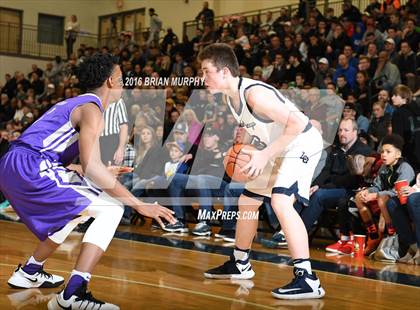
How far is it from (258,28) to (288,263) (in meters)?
9.24

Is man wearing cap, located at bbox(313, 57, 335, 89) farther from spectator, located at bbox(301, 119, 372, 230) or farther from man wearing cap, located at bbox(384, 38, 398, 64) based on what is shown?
spectator, located at bbox(301, 119, 372, 230)

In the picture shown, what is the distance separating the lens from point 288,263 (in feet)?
19.2

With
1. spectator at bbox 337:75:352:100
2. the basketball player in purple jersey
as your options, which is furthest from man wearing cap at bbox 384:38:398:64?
the basketball player in purple jersey

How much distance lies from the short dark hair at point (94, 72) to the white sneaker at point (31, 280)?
1231mm

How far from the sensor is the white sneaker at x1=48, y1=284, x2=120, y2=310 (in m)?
3.51

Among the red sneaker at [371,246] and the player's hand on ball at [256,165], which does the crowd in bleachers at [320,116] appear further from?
the player's hand on ball at [256,165]

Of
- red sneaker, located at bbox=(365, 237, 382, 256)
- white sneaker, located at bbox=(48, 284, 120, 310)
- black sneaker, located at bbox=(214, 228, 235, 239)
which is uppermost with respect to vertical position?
white sneaker, located at bbox=(48, 284, 120, 310)

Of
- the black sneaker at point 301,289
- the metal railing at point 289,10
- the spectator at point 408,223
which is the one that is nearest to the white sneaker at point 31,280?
the black sneaker at point 301,289

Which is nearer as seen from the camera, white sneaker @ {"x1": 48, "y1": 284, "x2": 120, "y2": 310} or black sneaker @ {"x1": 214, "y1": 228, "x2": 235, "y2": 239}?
white sneaker @ {"x1": 48, "y1": 284, "x2": 120, "y2": 310}

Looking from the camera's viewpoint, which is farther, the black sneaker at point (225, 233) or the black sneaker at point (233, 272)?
the black sneaker at point (225, 233)

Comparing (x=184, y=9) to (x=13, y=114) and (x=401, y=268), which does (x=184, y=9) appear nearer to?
(x=13, y=114)

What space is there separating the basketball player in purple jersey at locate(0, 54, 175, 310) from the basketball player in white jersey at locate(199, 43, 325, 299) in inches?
34.5

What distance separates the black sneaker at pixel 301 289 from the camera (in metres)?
4.19

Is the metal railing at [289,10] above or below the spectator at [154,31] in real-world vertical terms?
above
